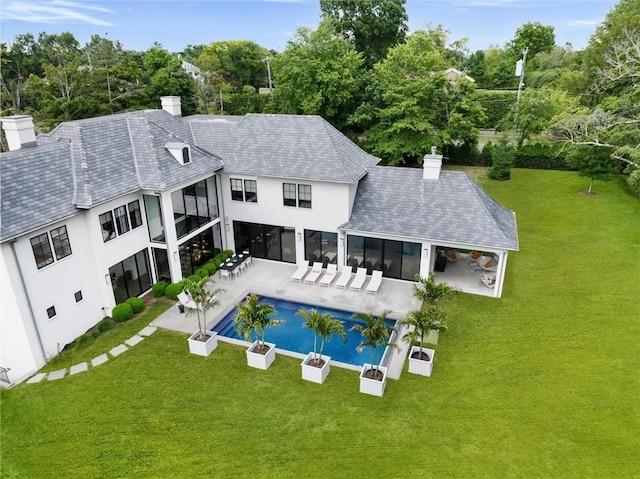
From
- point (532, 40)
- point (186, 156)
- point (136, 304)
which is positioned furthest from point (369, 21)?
point (532, 40)

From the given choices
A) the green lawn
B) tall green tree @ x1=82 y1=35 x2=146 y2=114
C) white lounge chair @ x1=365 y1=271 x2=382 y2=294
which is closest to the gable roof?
the green lawn

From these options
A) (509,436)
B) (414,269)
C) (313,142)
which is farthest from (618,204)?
(509,436)

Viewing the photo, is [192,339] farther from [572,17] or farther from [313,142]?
[572,17]

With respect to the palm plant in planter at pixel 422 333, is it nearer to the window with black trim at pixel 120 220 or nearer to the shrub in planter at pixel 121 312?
the shrub in planter at pixel 121 312

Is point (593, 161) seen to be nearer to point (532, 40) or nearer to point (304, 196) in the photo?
point (304, 196)

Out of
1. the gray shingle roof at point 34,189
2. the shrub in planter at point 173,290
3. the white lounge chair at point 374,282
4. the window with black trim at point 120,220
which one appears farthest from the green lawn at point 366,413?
the gray shingle roof at point 34,189

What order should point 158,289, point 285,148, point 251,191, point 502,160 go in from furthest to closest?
point 502,160 → point 251,191 → point 285,148 → point 158,289

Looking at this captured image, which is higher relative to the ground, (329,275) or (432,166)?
(432,166)
